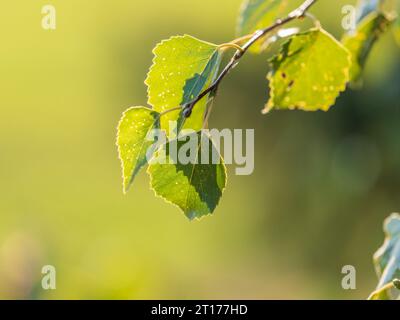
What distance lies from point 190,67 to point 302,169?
12.2 ft

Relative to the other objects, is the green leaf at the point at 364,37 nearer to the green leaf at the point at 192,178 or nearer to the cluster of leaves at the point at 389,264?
the cluster of leaves at the point at 389,264

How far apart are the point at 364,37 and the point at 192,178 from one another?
0.92 feet

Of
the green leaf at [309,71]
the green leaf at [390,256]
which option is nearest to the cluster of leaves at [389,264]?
the green leaf at [390,256]

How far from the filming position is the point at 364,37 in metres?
0.63

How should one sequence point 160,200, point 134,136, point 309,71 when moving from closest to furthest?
1. point 134,136
2. point 309,71
3. point 160,200

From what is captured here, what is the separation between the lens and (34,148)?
20.1 ft

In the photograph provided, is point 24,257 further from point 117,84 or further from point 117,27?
point 117,27

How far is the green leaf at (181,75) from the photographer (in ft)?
1.33

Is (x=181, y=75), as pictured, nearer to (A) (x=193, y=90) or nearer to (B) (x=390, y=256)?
(A) (x=193, y=90)

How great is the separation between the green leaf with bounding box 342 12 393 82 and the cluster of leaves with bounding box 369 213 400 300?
0.46ft

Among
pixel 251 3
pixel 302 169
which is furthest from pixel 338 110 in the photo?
pixel 251 3

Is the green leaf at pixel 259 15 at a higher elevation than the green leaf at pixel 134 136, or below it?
higher

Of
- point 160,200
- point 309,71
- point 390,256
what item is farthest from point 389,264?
point 160,200

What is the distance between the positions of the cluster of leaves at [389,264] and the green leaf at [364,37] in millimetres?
140
